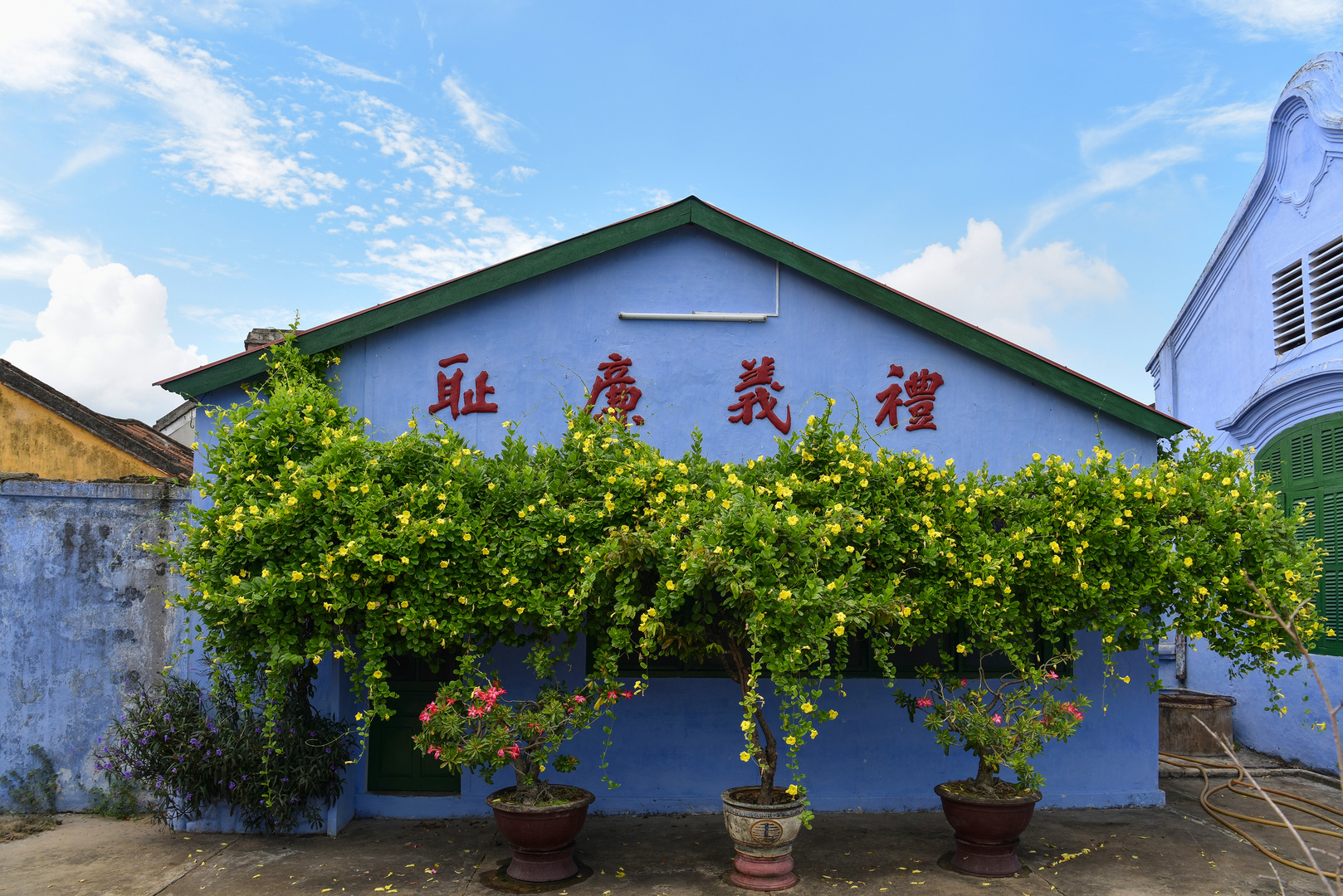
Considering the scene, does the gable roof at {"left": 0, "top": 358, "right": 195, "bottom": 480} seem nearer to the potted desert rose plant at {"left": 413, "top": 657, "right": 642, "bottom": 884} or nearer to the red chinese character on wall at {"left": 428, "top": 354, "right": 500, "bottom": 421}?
the red chinese character on wall at {"left": 428, "top": 354, "right": 500, "bottom": 421}

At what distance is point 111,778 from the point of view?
341 inches

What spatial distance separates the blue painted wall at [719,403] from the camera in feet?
29.7

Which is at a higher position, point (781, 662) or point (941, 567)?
point (941, 567)

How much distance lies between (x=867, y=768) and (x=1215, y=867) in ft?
9.99

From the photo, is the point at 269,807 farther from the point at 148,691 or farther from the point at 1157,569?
the point at 1157,569

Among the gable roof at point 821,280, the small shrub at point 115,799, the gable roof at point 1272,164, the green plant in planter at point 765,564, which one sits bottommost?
the small shrub at point 115,799

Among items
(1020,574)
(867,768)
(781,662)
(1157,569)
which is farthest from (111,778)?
(1157,569)

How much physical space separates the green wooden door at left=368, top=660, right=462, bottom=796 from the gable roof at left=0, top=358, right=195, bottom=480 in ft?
12.1

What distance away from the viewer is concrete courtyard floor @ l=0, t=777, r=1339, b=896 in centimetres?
712

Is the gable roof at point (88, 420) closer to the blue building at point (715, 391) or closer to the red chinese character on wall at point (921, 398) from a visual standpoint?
the blue building at point (715, 391)

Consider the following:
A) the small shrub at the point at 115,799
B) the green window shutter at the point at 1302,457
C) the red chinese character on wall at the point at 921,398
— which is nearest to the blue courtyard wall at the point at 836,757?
the small shrub at the point at 115,799

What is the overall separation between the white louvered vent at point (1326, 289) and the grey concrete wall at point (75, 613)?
13.1 metres

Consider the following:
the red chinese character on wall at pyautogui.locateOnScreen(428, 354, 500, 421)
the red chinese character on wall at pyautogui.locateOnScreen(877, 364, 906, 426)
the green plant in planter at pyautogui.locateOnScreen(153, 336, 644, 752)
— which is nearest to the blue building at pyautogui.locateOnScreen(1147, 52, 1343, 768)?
the red chinese character on wall at pyautogui.locateOnScreen(877, 364, 906, 426)

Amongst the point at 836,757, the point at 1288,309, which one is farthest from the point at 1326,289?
the point at 836,757
